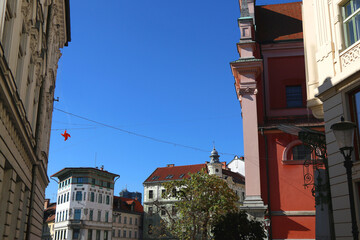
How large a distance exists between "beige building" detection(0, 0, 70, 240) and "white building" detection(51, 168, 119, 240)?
53110 millimetres

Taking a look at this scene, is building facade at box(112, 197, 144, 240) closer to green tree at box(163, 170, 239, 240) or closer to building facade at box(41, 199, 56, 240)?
building facade at box(41, 199, 56, 240)

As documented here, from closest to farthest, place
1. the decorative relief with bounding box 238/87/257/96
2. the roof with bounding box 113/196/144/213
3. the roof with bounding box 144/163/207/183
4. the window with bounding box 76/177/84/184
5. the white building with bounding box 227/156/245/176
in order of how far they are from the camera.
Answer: the decorative relief with bounding box 238/87/257/96 → the window with bounding box 76/177/84/184 → the roof with bounding box 113/196/144/213 → the roof with bounding box 144/163/207/183 → the white building with bounding box 227/156/245/176

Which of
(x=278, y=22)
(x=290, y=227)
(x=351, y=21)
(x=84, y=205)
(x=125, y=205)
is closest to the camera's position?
(x=351, y=21)

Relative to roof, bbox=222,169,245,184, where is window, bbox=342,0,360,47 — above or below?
below

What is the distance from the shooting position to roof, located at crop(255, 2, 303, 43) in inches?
1140

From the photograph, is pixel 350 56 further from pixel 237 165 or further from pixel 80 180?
pixel 237 165

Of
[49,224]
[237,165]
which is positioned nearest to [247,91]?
[49,224]

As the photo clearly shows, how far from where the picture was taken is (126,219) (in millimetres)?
84750

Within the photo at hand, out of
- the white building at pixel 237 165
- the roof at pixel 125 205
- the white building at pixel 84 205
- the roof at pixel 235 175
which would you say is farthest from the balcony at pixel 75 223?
the white building at pixel 237 165

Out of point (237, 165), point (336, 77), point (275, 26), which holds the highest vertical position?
point (237, 165)

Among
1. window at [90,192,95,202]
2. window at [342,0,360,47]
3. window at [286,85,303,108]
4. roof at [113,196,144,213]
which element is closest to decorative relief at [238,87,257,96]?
window at [286,85,303,108]

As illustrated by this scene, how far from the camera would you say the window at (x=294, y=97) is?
26859mm

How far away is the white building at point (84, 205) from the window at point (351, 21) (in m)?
66.4

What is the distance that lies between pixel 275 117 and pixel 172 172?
66.0m
